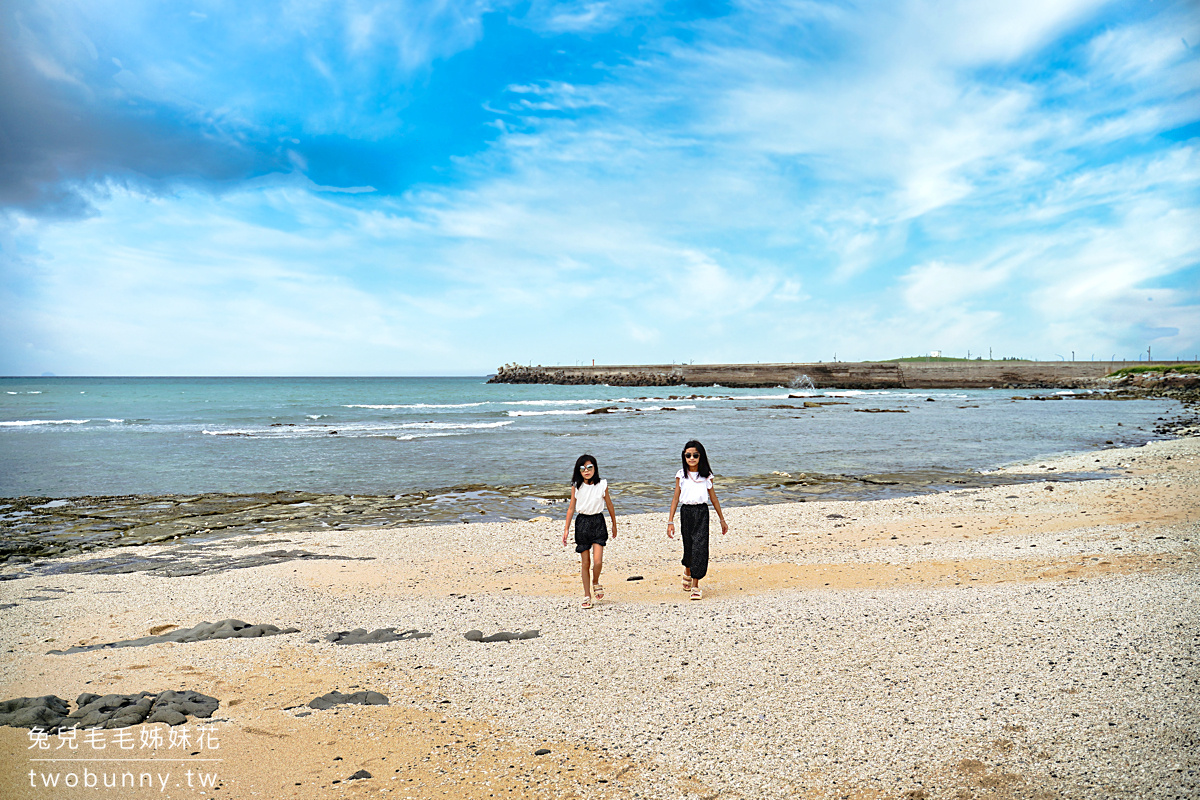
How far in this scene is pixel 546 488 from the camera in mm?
17141

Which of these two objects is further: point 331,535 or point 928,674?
point 331,535

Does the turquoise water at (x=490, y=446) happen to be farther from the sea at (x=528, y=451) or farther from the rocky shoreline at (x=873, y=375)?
the rocky shoreline at (x=873, y=375)

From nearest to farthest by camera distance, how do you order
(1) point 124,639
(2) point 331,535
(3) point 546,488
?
1. (1) point 124,639
2. (2) point 331,535
3. (3) point 546,488

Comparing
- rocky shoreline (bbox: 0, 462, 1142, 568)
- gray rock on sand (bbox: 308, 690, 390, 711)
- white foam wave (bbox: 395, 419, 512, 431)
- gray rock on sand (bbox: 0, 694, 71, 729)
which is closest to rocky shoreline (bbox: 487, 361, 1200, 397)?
white foam wave (bbox: 395, 419, 512, 431)

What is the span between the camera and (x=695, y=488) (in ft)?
24.2

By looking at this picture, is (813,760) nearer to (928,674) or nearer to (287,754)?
(928,674)

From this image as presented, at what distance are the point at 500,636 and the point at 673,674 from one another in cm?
195

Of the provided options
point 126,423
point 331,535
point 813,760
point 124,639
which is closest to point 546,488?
point 331,535

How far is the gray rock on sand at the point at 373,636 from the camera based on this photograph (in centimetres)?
632

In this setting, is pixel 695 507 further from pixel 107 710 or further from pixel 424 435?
pixel 424 435

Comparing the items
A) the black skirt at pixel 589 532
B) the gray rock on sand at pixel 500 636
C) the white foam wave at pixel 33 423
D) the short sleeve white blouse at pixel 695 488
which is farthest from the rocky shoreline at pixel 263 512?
the white foam wave at pixel 33 423

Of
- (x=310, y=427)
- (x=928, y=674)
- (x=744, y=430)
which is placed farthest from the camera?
(x=310, y=427)

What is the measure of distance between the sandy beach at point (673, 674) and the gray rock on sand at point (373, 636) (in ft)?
0.59

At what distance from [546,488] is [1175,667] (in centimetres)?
1376
